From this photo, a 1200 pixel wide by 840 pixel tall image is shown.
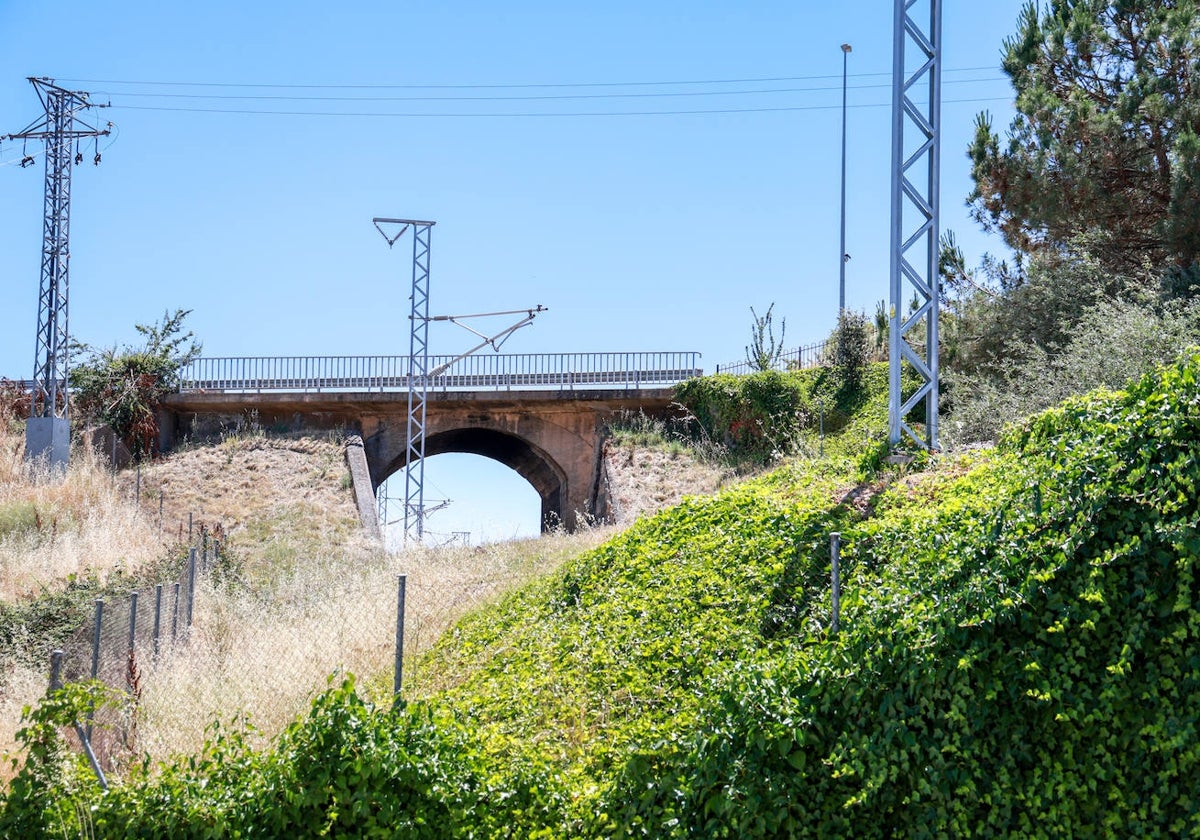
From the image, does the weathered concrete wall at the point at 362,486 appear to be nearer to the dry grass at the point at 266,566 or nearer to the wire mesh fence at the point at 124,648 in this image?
the dry grass at the point at 266,566

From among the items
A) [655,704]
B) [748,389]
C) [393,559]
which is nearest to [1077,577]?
[655,704]

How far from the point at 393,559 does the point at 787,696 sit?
1058 centimetres

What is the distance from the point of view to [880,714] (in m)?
6.44

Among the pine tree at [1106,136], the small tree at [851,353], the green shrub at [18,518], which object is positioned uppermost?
the pine tree at [1106,136]

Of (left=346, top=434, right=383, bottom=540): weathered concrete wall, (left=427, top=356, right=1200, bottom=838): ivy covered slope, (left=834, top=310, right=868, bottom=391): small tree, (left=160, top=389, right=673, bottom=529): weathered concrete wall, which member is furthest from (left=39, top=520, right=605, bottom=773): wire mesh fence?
(left=160, top=389, right=673, bottom=529): weathered concrete wall

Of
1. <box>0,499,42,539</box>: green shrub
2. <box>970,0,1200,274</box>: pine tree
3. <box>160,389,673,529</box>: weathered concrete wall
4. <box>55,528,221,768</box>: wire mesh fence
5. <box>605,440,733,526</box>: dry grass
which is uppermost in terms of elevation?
<box>970,0,1200,274</box>: pine tree

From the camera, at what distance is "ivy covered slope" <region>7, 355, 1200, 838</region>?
6.10 metres

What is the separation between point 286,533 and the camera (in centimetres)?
2208

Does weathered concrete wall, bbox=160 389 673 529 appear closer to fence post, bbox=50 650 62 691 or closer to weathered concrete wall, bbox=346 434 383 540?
weathered concrete wall, bbox=346 434 383 540

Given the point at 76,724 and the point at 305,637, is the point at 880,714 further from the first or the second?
the point at 305,637

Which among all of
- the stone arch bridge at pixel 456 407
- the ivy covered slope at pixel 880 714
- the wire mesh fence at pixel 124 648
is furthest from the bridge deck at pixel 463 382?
the ivy covered slope at pixel 880 714

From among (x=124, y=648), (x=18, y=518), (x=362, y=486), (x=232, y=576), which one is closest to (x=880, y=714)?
(x=124, y=648)

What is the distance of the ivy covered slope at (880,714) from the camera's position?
240 inches

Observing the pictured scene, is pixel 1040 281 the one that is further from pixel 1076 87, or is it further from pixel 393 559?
pixel 393 559
